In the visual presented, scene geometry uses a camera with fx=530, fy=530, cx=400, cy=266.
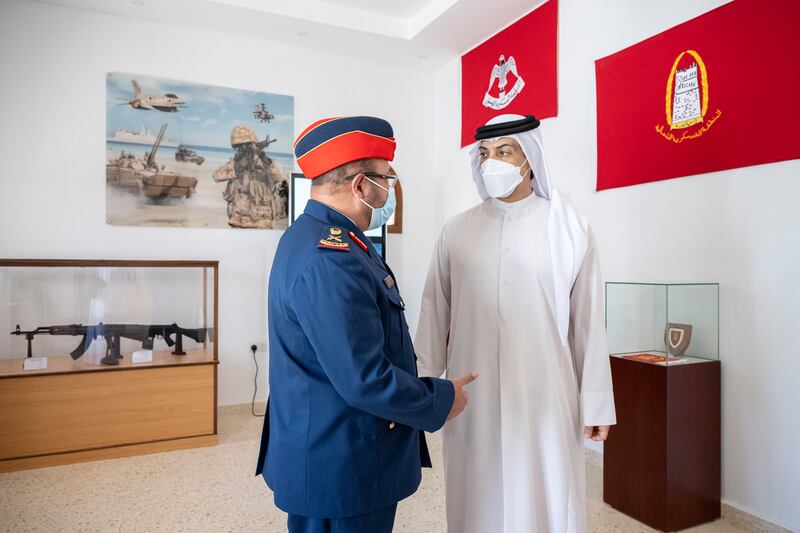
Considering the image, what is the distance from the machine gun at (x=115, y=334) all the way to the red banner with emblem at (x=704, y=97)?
9.93 feet

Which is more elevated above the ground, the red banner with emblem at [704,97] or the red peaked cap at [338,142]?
the red banner with emblem at [704,97]

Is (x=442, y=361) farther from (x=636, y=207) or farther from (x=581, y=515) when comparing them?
(x=636, y=207)

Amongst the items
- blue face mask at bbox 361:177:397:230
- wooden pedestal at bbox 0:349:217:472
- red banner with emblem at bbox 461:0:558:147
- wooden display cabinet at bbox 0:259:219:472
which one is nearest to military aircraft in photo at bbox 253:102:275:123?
wooden display cabinet at bbox 0:259:219:472

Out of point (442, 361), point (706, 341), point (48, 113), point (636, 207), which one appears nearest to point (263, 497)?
point (442, 361)

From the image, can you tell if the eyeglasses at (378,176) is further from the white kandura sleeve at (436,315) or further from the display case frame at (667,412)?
the display case frame at (667,412)

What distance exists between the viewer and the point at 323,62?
488 centimetres

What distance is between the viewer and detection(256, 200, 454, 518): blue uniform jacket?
3.79 feet

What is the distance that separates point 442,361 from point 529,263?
0.51 meters

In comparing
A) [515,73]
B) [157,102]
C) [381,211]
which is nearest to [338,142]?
[381,211]

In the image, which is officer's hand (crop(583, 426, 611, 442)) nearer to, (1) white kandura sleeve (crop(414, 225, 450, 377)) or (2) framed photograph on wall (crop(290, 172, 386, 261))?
(1) white kandura sleeve (crop(414, 225, 450, 377))

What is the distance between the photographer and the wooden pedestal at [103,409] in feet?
10.7

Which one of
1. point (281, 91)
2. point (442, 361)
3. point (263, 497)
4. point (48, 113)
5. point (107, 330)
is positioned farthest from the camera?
point (281, 91)

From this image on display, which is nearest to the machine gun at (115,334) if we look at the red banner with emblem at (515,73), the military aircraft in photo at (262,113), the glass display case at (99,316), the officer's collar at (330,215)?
the glass display case at (99,316)

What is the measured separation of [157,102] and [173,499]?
3037 millimetres
